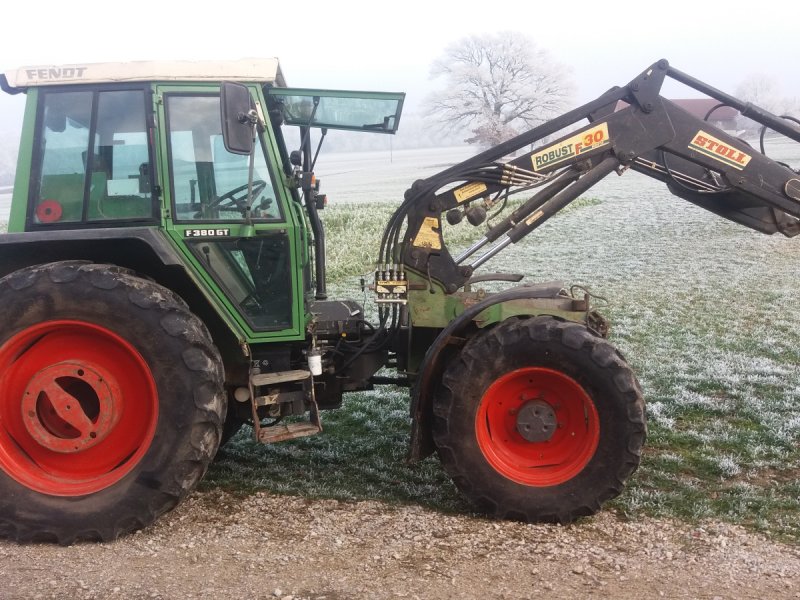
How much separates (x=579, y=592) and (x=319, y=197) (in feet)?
10.9

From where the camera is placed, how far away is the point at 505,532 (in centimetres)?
432

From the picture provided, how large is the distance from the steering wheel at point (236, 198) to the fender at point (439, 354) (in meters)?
1.48

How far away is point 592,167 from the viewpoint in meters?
4.99

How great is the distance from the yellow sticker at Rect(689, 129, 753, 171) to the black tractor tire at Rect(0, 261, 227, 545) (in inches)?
136

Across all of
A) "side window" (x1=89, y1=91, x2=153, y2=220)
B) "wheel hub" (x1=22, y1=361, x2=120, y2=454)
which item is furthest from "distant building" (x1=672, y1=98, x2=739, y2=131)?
"wheel hub" (x1=22, y1=361, x2=120, y2=454)

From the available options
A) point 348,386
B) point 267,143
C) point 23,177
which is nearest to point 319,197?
point 267,143

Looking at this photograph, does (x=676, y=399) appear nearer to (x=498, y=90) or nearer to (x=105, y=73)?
(x=105, y=73)

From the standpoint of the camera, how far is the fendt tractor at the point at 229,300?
4.23m

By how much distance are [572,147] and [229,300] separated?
8.16ft

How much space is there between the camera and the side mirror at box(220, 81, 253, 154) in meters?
4.10

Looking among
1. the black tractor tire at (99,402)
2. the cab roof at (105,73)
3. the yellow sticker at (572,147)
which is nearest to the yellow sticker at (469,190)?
the yellow sticker at (572,147)

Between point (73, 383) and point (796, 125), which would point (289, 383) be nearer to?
point (73, 383)

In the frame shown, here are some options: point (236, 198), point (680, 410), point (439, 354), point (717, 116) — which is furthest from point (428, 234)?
point (717, 116)

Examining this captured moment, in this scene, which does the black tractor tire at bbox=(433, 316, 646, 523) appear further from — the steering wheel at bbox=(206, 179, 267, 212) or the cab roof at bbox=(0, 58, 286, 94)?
the cab roof at bbox=(0, 58, 286, 94)
